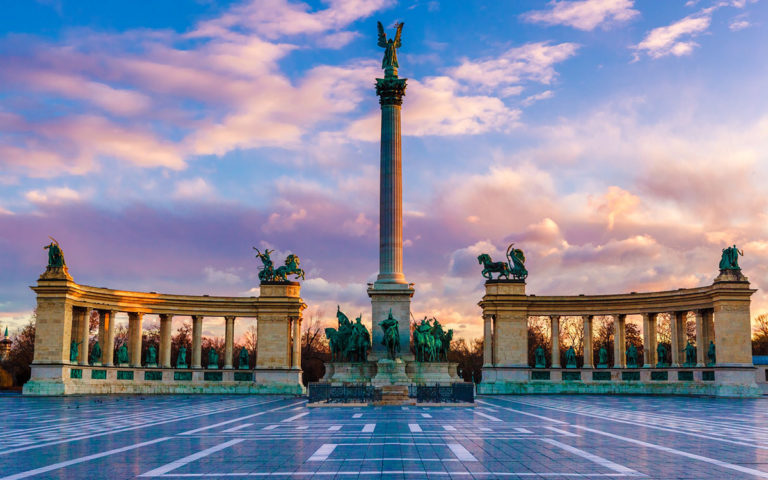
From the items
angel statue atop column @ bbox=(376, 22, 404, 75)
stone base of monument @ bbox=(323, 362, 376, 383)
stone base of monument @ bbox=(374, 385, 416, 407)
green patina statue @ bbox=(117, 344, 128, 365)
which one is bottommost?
stone base of monument @ bbox=(374, 385, 416, 407)

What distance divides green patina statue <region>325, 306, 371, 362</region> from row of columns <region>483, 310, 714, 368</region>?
21.5 m

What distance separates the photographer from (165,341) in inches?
3356

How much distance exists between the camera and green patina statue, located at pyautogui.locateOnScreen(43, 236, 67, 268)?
74844 millimetres

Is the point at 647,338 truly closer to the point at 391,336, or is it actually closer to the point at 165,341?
the point at 391,336

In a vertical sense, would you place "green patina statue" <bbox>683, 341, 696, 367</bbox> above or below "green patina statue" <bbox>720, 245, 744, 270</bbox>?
below

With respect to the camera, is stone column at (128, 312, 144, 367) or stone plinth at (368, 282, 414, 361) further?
stone column at (128, 312, 144, 367)

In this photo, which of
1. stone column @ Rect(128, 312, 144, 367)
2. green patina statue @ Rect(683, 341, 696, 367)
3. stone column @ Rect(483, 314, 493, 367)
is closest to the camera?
green patina statue @ Rect(683, 341, 696, 367)

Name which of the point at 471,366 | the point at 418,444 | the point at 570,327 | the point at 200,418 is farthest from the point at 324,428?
the point at 471,366

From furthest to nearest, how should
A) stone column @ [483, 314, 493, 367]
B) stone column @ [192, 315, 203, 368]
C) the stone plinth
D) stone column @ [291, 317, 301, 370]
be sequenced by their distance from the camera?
stone column @ [291, 317, 301, 370] → stone column @ [483, 314, 493, 367] → stone column @ [192, 315, 203, 368] → the stone plinth

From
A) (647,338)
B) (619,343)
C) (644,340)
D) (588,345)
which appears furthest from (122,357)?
(647,338)

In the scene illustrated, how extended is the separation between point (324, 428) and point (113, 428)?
917 centimetres

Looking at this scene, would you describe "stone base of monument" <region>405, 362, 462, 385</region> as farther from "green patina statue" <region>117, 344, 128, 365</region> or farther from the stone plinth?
"green patina statue" <region>117, 344, 128, 365</region>

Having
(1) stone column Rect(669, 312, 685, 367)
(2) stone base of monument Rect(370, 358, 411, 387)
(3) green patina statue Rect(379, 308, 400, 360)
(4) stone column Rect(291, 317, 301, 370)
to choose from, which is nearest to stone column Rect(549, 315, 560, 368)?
(1) stone column Rect(669, 312, 685, 367)

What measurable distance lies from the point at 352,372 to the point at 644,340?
3528 centimetres
